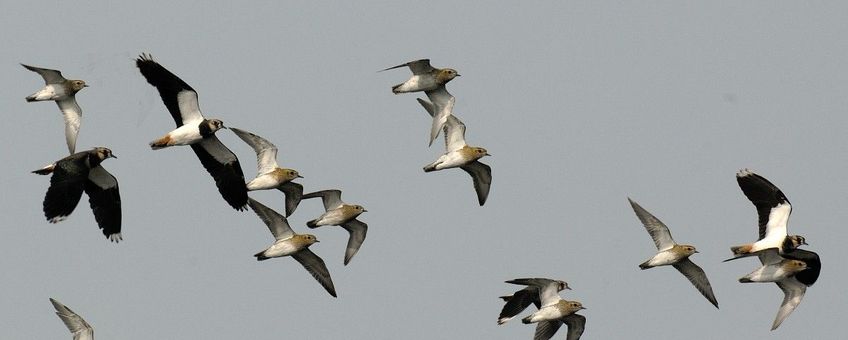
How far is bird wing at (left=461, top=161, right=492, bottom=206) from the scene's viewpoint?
64312 millimetres

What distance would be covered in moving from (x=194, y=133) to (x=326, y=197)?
604cm

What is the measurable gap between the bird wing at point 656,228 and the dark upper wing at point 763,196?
3.19m

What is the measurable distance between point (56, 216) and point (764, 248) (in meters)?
19.3

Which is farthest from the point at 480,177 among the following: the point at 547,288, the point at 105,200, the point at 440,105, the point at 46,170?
the point at 46,170

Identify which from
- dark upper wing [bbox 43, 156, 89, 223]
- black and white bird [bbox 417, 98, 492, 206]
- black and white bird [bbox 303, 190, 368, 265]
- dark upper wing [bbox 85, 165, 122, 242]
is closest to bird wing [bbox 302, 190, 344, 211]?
black and white bird [bbox 303, 190, 368, 265]

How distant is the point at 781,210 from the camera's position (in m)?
62.2

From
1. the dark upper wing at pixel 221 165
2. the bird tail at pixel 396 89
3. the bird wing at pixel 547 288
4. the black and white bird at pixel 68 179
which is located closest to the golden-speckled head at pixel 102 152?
the black and white bird at pixel 68 179

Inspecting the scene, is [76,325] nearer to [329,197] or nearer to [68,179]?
[68,179]

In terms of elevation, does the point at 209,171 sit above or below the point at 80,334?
above

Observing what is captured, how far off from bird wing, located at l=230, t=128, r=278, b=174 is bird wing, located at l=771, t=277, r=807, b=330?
1468 centimetres

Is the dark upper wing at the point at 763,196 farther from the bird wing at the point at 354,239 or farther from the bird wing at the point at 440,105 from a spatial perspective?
the bird wing at the point at 354,239

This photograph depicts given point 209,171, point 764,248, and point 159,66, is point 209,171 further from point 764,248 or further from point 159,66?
point 764,248

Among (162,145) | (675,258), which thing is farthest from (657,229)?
(162,145)

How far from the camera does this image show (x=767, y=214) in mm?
62312
